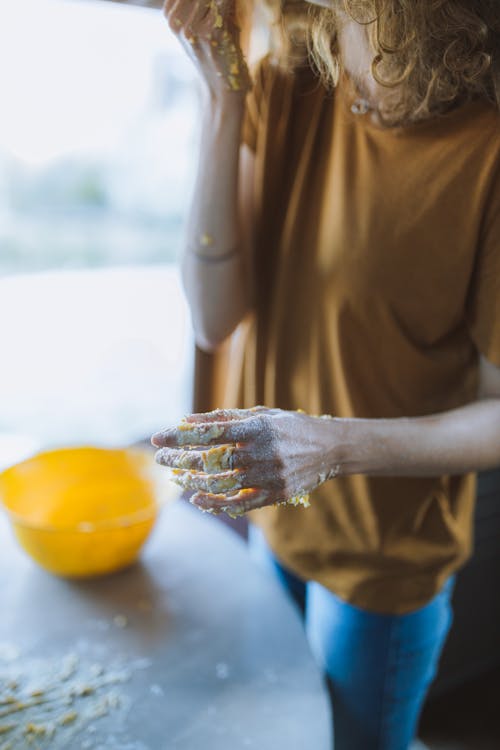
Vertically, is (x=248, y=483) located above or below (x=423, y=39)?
below

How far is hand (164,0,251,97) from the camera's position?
655 mm

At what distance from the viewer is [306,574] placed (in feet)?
2.96

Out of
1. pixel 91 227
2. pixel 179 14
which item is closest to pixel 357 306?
pixel 179 14

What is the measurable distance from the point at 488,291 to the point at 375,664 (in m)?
0.50

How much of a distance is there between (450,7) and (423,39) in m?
0.03

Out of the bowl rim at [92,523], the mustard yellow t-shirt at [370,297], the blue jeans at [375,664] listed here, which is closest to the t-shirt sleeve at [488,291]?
the mustard yellow t-shirt at [370,297]

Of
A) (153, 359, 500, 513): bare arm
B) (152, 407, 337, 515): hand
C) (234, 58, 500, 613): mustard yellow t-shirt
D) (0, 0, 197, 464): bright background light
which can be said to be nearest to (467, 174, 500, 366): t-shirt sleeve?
(234, 58, 500, 613): mustard yellow t-shirt

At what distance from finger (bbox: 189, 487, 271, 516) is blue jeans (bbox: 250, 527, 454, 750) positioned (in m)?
0.39

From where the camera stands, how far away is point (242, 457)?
55 centimetres

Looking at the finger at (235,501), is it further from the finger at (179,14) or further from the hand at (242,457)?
the finger at (179,14)

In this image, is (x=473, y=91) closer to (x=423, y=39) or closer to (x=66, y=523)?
(x=423, y=39)

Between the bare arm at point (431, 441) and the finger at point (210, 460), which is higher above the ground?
the finger at point (210, 460)

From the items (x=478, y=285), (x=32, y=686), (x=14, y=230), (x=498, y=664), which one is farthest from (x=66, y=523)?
(x=498, y=664)

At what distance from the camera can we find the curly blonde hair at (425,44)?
1.82ft
